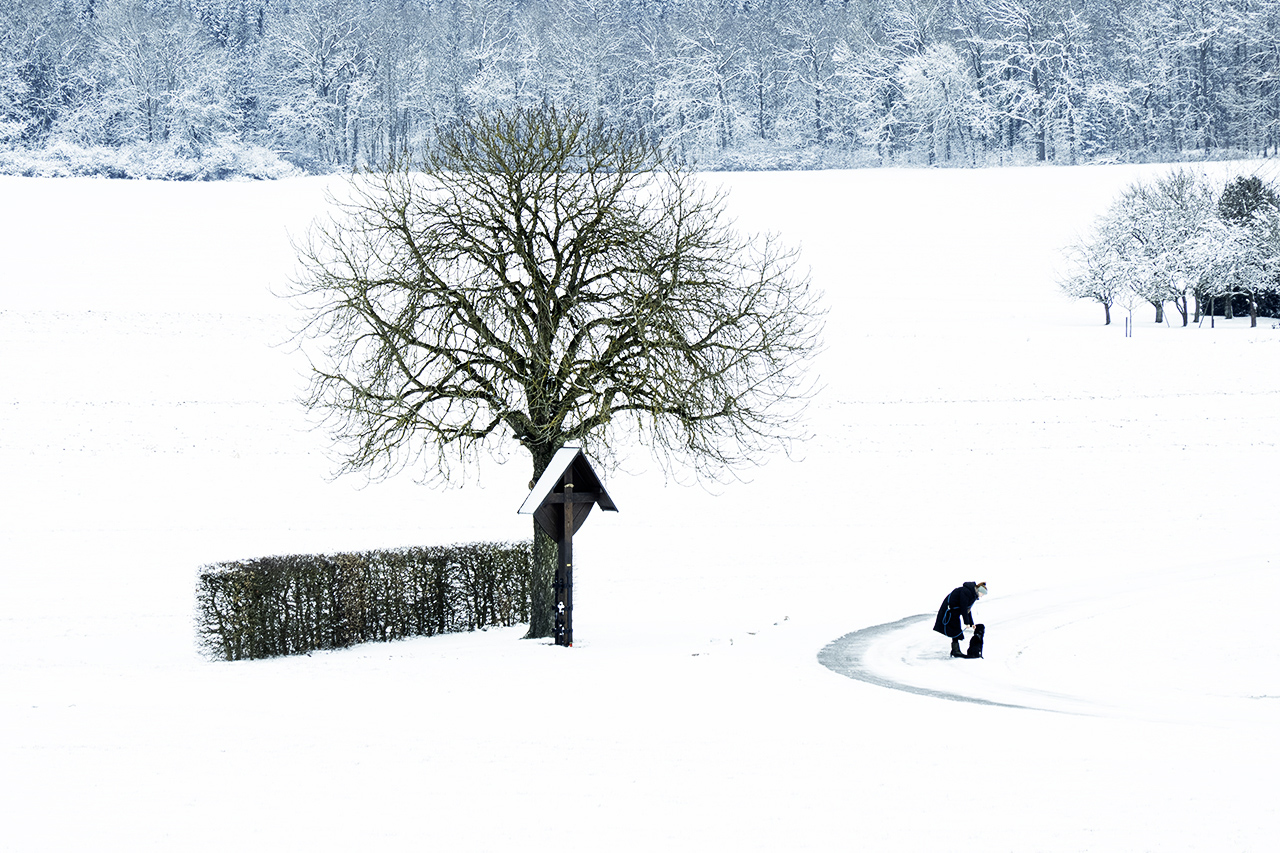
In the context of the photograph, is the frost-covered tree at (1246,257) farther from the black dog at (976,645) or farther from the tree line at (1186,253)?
the black dog at (976,645)

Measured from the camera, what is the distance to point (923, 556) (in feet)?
84.2

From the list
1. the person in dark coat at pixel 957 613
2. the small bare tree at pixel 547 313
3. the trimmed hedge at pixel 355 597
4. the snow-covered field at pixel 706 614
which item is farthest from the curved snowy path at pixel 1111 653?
the trimmed hedge at pixel 355 597

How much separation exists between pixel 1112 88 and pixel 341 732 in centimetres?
10639

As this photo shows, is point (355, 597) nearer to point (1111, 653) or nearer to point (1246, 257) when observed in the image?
point (1111, 653)

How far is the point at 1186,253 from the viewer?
6012cm

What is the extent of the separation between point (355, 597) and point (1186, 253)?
5489cm

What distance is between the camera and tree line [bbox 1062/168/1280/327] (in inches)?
2336

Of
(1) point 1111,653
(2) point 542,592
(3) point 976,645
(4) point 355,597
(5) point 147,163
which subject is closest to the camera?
(3) point 976,645

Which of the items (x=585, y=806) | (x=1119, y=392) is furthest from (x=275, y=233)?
(x=585, y=806)

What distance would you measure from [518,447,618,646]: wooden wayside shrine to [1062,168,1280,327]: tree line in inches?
1898

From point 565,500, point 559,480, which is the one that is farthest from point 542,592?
point 559,480

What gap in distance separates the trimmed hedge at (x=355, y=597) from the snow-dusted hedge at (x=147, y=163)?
7695cm

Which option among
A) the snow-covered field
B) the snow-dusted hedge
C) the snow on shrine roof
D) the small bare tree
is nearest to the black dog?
the snow-covered field

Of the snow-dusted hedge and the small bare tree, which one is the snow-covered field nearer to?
the small bare tree
